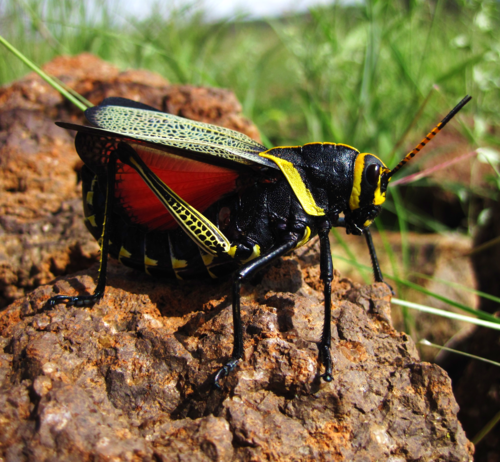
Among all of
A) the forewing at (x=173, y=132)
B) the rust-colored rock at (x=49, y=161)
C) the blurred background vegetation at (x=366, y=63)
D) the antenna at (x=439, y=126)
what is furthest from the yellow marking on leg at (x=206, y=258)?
the blurred background vegetation at (x=366, y=63)

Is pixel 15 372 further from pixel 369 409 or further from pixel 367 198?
pixel 367 198

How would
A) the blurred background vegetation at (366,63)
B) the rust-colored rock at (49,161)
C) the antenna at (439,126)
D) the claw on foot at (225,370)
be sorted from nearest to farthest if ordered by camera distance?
1. the claw on foot at (225,370)
2. the antenna at (439,126)
3. the rust-colored rock at (49,161)
4. the blurred background vegetation at (366,63)

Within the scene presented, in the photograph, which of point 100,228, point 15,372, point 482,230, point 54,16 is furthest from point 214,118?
point 54,16

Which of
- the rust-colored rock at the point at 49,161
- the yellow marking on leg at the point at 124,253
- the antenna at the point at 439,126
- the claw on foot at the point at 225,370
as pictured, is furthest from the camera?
the rust-colored rock at the point at 49,161

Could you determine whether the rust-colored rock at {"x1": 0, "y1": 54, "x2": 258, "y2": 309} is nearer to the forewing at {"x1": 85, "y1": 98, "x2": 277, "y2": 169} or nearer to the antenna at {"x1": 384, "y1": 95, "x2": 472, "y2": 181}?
the forewing at {"x1": 85, "y1": 98, "x2": 277, "y2": 169}

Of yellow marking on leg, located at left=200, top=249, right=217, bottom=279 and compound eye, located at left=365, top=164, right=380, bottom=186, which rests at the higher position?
compound eye, located at left=365, top=164, right=380, bottom=186

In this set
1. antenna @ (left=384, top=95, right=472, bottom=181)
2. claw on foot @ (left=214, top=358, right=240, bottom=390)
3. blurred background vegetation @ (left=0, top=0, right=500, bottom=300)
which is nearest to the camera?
claw on foot @ (left=214, top=358, right=240, bottom=390)

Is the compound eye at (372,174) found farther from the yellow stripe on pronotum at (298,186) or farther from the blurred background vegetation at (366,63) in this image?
the blurred background vegetation at (366,63)

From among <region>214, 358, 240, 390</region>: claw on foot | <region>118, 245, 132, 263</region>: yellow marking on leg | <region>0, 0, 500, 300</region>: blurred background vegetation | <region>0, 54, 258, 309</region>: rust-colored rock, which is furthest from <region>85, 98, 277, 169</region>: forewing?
<region>0, 0, 500, 300</region>: blurred background vegetation

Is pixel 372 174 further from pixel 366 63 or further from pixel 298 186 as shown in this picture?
pixel 366 63
